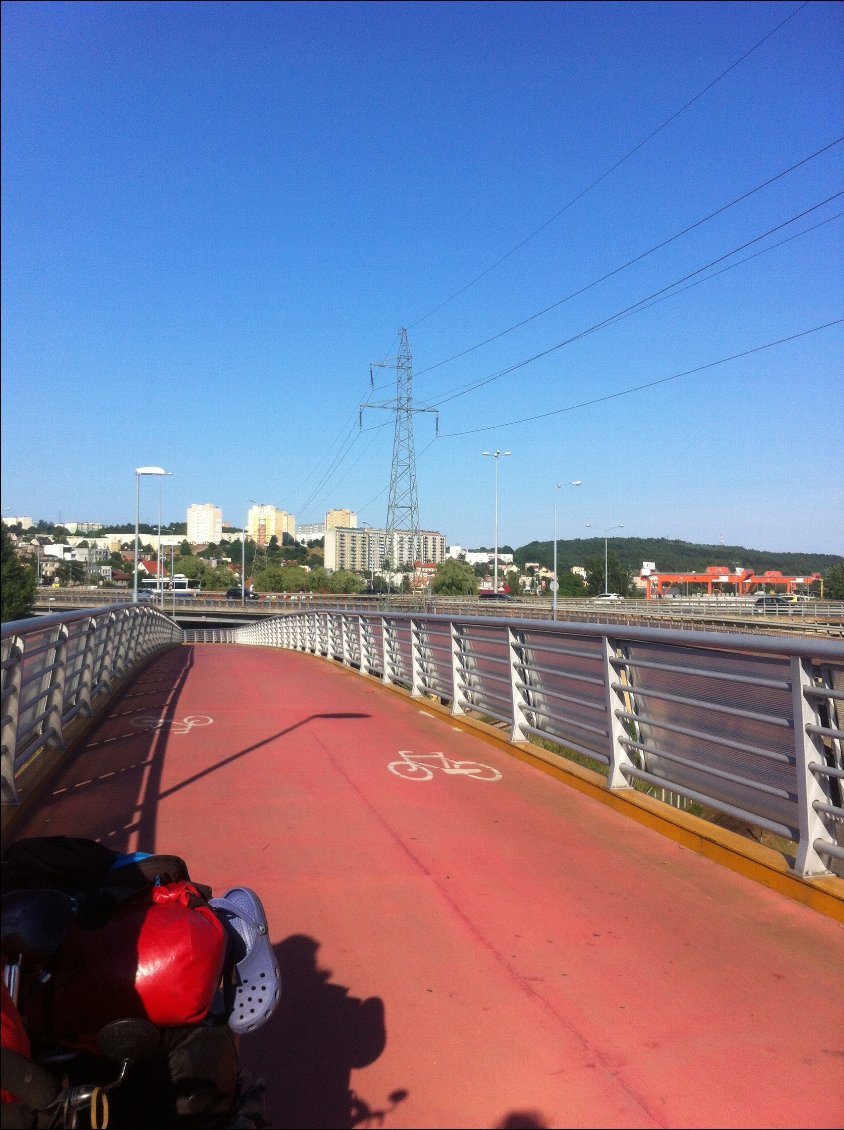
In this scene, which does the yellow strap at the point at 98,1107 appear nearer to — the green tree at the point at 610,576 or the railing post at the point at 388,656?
the railing post at the point at 388,656

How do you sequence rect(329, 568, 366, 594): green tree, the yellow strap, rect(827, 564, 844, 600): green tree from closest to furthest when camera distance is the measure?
the yellow strap < rect(827, 564, 844, 600): green tree < rect(329, 568, 366, 594): green tree

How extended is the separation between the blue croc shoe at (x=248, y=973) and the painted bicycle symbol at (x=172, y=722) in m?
7.97

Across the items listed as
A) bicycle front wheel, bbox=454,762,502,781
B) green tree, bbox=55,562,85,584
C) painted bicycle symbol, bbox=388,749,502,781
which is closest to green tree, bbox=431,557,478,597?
green tree, bbox=55,562,85,584

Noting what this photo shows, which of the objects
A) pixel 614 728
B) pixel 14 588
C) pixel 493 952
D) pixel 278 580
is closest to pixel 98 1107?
pixel 493 952

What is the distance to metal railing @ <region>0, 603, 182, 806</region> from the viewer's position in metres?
6.54

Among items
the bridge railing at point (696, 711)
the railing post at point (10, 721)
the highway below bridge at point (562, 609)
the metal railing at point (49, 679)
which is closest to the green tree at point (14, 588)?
the highway below bridge at point (562, 609)

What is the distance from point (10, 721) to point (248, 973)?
4.20 metres

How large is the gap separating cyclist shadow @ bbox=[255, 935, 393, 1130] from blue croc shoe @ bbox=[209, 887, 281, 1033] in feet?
1.43

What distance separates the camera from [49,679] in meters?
8.67

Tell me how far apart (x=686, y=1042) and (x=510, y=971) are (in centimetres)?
86

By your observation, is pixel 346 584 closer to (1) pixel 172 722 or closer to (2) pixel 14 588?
(2) pixel 14 588

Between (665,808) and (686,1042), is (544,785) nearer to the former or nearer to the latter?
(665,808)

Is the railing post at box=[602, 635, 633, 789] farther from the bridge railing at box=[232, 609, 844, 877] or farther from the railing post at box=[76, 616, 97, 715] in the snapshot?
the railing post at box=[76, 616, 97, 715]

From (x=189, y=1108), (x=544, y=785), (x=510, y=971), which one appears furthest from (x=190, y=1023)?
(x=544, y=785)
